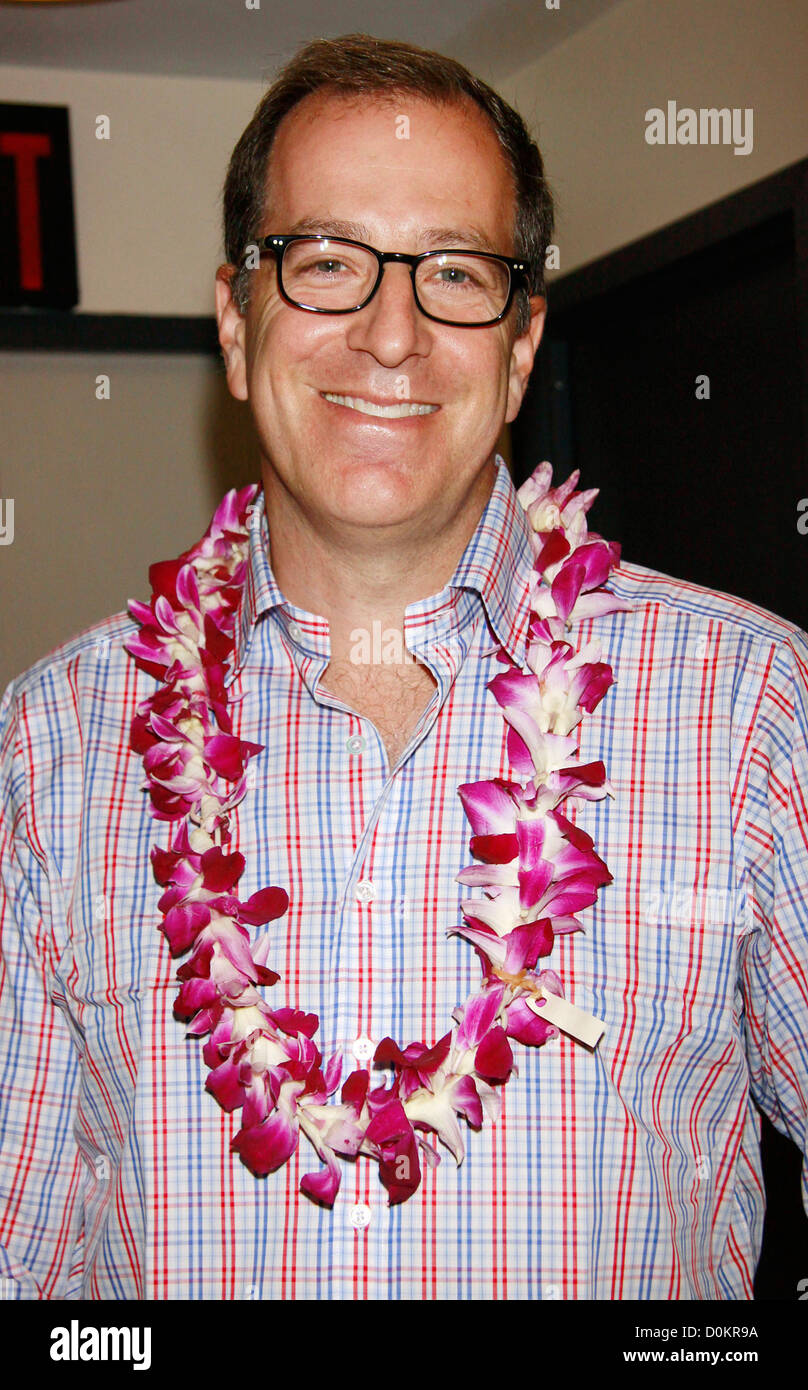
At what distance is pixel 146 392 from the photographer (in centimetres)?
350

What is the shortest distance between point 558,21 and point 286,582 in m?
2.12

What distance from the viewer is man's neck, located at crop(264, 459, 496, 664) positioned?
55.0 inches

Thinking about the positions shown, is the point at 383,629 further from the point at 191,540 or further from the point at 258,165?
the point at 191,540

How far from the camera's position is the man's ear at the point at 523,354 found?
151cm

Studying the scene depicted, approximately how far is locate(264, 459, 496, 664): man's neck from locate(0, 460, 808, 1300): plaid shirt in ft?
0.09

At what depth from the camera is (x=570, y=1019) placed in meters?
1.23

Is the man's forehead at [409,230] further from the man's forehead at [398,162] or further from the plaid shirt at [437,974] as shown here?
the plaid shirt at [437,974]

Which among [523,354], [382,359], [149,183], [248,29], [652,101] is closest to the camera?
[382,359]

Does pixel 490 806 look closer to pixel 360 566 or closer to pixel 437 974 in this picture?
pixel 437 974

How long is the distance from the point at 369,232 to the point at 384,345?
109mm

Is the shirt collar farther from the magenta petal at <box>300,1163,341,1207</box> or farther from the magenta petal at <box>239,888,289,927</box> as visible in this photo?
the magenta petal at <box>300,1163,341,1207</box>

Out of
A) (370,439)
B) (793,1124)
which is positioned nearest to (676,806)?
(793,1124)

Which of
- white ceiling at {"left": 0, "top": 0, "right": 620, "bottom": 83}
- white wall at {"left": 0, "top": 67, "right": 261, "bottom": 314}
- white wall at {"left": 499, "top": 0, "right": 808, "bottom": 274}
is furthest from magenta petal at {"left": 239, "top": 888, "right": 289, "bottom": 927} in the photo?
white wall at {"left": 0, "top": 67, "right": 261, "bottom": 314}

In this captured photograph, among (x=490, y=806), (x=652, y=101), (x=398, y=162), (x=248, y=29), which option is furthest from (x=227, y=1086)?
(x=248, y=29)
